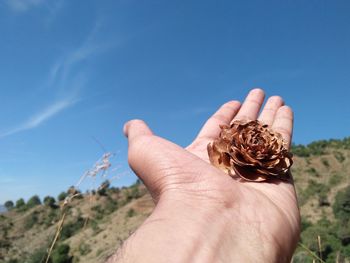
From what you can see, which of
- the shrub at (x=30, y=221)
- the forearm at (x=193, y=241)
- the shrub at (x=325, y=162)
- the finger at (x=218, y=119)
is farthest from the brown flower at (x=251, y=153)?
the shrub at (x=325, y=162)

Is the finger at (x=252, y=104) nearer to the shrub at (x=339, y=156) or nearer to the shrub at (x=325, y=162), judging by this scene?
the shrub at (x=325, y=162)

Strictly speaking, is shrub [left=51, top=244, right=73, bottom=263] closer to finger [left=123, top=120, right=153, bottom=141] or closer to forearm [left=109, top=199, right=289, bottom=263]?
finger [left=123, top=120, right=153, bottom=141]

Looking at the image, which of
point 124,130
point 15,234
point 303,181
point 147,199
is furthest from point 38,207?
point 124,130

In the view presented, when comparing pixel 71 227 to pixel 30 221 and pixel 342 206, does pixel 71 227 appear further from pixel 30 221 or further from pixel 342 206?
pixel 342 206

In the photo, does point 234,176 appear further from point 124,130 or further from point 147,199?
point 147,199

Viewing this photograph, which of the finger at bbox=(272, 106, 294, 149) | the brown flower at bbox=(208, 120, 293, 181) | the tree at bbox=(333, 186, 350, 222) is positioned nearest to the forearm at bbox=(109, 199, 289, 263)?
the brown flower at bbox=(208, 120, 293, 181)
